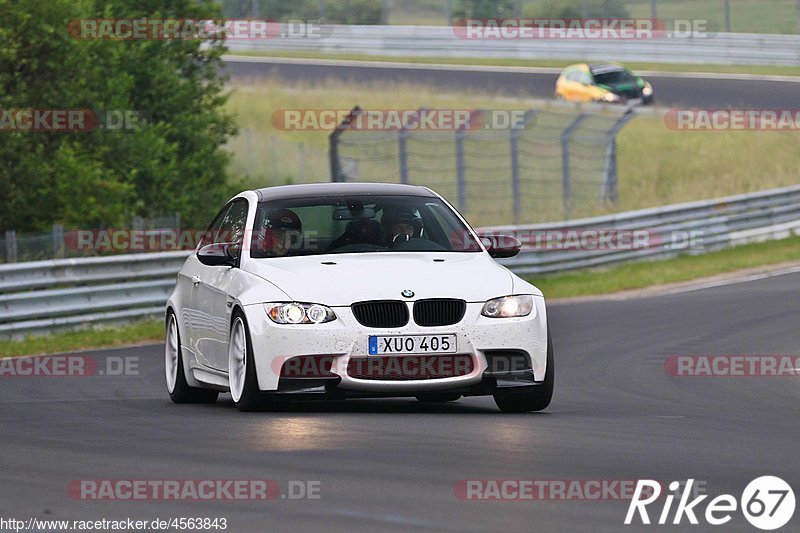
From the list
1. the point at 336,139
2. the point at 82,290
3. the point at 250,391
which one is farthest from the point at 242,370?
the point at 336,139

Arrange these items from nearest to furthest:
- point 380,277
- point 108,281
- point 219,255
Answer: point 380,277 < point 219,255 < point 108,281

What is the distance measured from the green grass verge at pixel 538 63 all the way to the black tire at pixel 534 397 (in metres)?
38.0

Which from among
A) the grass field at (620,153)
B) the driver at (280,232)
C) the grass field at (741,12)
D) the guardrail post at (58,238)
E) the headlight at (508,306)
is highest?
the driver at (280,232)

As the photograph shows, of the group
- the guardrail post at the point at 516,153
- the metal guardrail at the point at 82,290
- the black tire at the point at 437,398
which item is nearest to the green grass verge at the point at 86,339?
the metal guardrail at the point at 82,290

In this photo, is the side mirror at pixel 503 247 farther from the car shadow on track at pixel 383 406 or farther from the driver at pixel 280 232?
the driver at pixel 280 232

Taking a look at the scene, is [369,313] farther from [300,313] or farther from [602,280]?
[602,280]

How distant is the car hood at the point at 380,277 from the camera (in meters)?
10.0

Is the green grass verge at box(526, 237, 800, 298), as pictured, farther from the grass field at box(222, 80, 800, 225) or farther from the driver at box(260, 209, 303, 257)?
the driver at box(260, 209, 303, 257)

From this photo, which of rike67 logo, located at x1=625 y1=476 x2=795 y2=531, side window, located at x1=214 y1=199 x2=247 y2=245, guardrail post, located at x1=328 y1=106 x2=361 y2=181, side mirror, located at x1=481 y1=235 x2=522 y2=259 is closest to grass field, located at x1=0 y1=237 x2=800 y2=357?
guardrail post, located at x1=328 y1=106 x2=361 y2=181

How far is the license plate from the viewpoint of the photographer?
32.4ft

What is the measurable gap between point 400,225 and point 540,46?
39.3 metres

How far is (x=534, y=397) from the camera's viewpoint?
414 inches

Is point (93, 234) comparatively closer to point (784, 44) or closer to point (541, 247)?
point (541, 247)

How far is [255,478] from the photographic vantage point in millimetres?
7445
